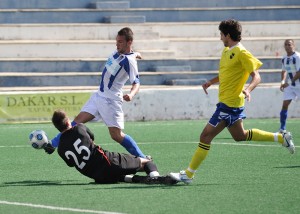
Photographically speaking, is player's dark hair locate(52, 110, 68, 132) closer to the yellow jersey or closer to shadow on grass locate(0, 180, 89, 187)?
shadow on grass locate(0, 180, 89, 187)

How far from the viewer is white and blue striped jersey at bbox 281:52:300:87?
19.1m

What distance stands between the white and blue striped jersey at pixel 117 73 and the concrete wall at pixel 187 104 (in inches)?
420

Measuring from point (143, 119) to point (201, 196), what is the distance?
13.6m

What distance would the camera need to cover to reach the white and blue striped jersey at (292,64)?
62.7 ft

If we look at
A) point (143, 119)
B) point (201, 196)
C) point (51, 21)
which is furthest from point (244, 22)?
point (201, 196)

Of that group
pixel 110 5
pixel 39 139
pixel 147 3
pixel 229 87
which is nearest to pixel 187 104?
pixel 110 5

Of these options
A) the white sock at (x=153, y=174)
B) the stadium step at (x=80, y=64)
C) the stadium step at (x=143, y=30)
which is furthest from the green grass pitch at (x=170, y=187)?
the stadium step at (x=143, y=30)

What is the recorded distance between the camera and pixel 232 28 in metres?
10.5

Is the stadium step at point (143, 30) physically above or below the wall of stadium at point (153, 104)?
above

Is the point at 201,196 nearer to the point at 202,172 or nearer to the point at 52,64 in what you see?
the point at 202,172

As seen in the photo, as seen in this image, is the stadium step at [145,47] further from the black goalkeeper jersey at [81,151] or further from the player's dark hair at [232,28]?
the player's dark hair at [232,28]

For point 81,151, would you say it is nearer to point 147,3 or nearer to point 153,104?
point 153,104

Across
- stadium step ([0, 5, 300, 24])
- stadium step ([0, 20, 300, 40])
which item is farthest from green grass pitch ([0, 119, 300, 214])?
stadium step ([0, 5, 300, 24])

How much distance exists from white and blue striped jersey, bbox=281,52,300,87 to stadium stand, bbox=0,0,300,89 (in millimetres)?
A: 6925
